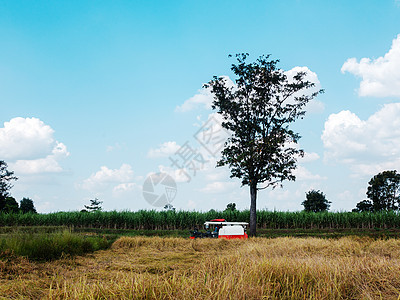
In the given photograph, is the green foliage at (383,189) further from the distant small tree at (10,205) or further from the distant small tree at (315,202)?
the distant small tree at (10,205)

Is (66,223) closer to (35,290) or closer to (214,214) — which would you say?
(214,214)

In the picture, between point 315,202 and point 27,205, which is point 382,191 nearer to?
point 315,202

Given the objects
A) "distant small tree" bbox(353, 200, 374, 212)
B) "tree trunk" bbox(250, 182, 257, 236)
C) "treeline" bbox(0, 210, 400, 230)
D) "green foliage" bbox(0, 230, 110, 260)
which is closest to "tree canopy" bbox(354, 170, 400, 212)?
"distant small tree" bbox(353, 200, 374, 212)

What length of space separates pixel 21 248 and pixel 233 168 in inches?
440

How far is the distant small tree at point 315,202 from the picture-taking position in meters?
39.1

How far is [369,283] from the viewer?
12.3ft

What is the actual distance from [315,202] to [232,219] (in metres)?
20.8

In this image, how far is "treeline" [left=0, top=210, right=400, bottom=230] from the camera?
71.2 ft

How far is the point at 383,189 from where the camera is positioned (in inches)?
1407

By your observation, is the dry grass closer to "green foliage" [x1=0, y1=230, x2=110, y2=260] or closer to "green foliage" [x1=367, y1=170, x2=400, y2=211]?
"green foliage" [x1=0, y1=230, x2=110, y2=260]

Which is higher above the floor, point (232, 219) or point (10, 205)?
point (10, 205)

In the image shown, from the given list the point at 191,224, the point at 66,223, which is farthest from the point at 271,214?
the point at 66,223

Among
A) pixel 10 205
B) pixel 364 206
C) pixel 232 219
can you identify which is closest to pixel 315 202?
pixel 364 206

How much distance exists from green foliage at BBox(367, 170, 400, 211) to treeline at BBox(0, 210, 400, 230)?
44.6 ft
